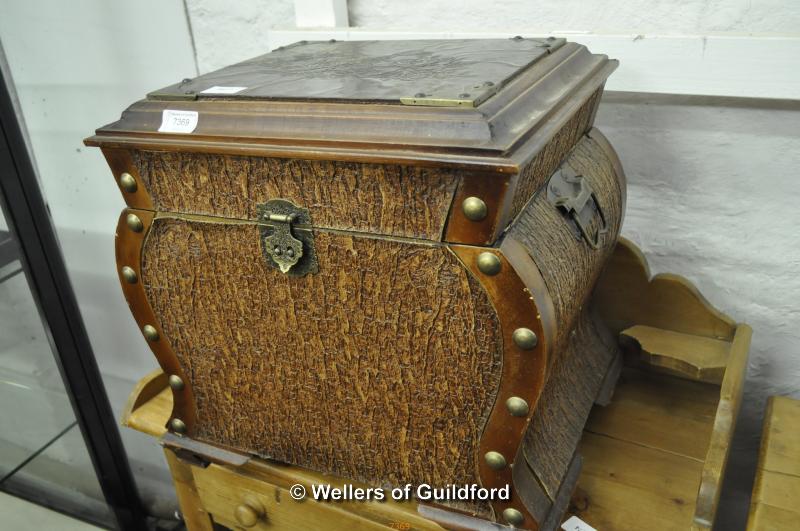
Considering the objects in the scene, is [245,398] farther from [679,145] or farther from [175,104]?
[679,145]

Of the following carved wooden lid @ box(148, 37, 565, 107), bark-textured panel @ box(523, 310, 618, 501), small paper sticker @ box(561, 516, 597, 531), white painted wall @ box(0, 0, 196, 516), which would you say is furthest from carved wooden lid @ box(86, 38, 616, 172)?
white painted wall @ box(0, 0, 196, 516)

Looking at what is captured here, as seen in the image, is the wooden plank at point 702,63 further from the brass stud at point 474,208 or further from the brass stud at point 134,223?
the brass stud at point 134,223

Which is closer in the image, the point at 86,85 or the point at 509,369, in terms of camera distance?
the point at 509,369

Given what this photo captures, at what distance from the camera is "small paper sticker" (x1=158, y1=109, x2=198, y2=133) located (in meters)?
0.87

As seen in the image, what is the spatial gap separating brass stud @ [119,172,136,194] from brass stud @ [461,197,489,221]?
19.2 inches

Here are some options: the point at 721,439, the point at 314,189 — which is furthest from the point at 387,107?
the point at 721,439

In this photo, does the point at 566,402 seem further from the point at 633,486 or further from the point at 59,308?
the point at 59,308

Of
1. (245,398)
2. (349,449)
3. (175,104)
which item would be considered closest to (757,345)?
(349,449)

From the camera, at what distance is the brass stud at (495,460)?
2.81ft

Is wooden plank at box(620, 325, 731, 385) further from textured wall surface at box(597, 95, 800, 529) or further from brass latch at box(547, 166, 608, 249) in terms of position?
brass latch at box(547, 166, 608, 249)

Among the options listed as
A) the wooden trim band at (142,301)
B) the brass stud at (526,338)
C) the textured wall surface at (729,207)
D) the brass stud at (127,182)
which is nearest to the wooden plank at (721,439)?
the textured wall surface at (729,207)

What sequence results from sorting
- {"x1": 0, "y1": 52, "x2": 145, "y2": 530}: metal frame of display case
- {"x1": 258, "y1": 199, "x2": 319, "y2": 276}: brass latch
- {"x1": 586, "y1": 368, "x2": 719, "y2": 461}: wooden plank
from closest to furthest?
1. {"x1": 258, "y1": 199, "x2": 319, "y2": 276}: brass latch
2. {"x1": 586, "y1": 368, "x2": 719, "y2": 461}: wooden plank
3. {"x1": 0, "y1": 52, "x2": 145, "y2": 530}: metal frame of display case

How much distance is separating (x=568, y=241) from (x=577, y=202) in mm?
68

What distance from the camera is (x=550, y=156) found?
91 centimetres
